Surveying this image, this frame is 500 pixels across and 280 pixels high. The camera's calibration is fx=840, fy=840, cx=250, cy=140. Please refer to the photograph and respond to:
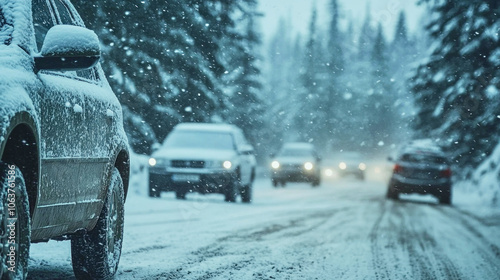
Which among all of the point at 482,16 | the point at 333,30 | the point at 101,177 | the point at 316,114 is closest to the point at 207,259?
the point at 101,177

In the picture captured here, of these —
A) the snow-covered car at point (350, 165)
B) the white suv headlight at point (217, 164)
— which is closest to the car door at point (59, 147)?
the white suv headlight at point (217, 164)

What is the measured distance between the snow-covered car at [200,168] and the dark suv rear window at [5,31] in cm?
1341

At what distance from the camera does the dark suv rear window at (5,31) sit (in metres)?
4.38

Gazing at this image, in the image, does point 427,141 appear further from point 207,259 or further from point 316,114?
point 316,114

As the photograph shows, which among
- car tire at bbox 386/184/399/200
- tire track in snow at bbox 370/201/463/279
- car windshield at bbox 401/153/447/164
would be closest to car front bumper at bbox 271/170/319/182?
car tire at bbox 386/184/399/200

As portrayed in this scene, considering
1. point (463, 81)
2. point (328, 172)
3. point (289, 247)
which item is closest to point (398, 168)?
point (463, 81)

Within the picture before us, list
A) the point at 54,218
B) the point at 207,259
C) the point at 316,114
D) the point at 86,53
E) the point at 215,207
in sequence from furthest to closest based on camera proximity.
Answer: the point at 316,114, the point at 215,207, the point at 207,259, the point at 54,218, the point at 86,53

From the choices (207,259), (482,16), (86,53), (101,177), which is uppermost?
(482,16)

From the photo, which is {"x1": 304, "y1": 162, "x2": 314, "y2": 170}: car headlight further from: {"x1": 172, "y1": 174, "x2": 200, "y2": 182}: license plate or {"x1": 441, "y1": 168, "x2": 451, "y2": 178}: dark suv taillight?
{"x1": 172, "y1": 174, "x2": 200, "y2": 182}: license plate

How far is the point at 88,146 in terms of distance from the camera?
17.5 ft

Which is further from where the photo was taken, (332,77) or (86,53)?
(332,77)

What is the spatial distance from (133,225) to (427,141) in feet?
72.7

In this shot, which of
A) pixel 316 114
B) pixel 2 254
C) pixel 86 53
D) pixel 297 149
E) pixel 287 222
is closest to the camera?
pixel 2 254

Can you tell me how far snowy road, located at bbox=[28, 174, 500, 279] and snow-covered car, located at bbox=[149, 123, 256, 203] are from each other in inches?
90.2
